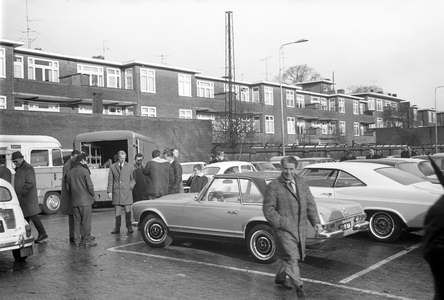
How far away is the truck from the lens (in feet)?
55.1

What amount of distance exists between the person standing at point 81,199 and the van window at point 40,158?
26.4 feet

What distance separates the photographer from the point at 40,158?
16750 millimetres

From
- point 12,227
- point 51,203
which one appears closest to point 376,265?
point 12,227

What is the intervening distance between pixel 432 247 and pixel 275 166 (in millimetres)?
18998

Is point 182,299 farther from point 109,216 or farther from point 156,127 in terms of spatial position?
point 156,127

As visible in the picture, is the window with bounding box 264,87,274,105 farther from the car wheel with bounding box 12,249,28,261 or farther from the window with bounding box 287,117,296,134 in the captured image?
the car wheel with bounding box 12,249,28,261

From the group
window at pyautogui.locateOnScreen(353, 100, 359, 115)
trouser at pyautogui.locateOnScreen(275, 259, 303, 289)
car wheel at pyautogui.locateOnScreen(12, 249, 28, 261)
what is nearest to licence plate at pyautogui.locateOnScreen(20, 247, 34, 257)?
car wheel at pyautogui.locateOnScreen(12, 249, 28, 261)

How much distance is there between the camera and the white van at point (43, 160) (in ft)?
52.7

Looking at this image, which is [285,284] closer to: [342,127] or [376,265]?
[376,265]

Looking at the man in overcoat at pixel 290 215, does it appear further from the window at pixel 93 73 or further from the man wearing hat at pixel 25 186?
the window at pixel 93 73

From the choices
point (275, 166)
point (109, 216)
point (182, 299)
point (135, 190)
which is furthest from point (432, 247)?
point (275, 166)

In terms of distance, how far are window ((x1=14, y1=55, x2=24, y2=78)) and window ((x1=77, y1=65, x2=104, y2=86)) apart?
486cm

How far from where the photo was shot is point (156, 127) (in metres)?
33.3

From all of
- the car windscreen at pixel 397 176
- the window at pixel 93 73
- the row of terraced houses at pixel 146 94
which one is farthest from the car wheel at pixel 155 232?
the window at pixel 93 73
